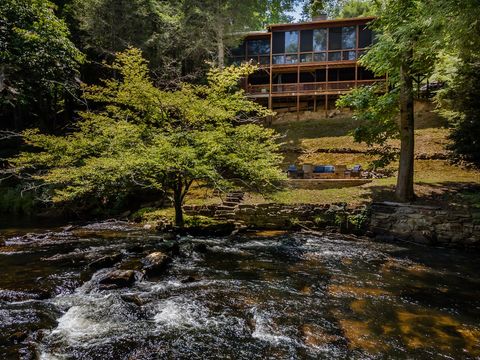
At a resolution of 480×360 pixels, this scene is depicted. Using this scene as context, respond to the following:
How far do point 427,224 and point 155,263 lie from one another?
8.24 metres

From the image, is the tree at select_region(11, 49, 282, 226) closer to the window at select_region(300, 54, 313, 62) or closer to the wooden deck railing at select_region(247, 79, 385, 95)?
the wooden deck railing at select_region(247, 79, 385, 95)

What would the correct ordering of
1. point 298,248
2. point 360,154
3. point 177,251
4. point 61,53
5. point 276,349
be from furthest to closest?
point 360,154 → point 61,53 → point 298,248 → point 177,251 → point 276,349

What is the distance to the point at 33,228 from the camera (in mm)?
12109

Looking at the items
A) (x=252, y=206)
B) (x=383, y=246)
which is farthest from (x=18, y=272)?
(x=383, y=246)

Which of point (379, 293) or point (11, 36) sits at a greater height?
Answer: point (11, 36)

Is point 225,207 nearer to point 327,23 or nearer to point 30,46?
point 30,46

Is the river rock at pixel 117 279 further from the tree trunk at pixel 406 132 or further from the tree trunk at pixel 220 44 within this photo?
the tree trunk at pixel 220 44

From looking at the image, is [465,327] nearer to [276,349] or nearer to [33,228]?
[276,349]

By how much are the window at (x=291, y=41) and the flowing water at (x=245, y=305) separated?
2332cm

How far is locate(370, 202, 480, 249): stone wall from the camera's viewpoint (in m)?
9.45

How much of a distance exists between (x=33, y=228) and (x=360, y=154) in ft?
54.2

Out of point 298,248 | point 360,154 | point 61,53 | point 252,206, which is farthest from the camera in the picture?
point 360,154

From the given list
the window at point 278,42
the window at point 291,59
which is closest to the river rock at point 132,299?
the window at point 291,59

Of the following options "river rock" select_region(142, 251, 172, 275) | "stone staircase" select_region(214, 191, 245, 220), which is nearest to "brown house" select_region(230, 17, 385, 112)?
"stone staircase" select_region(214, 191, 245, 220)
